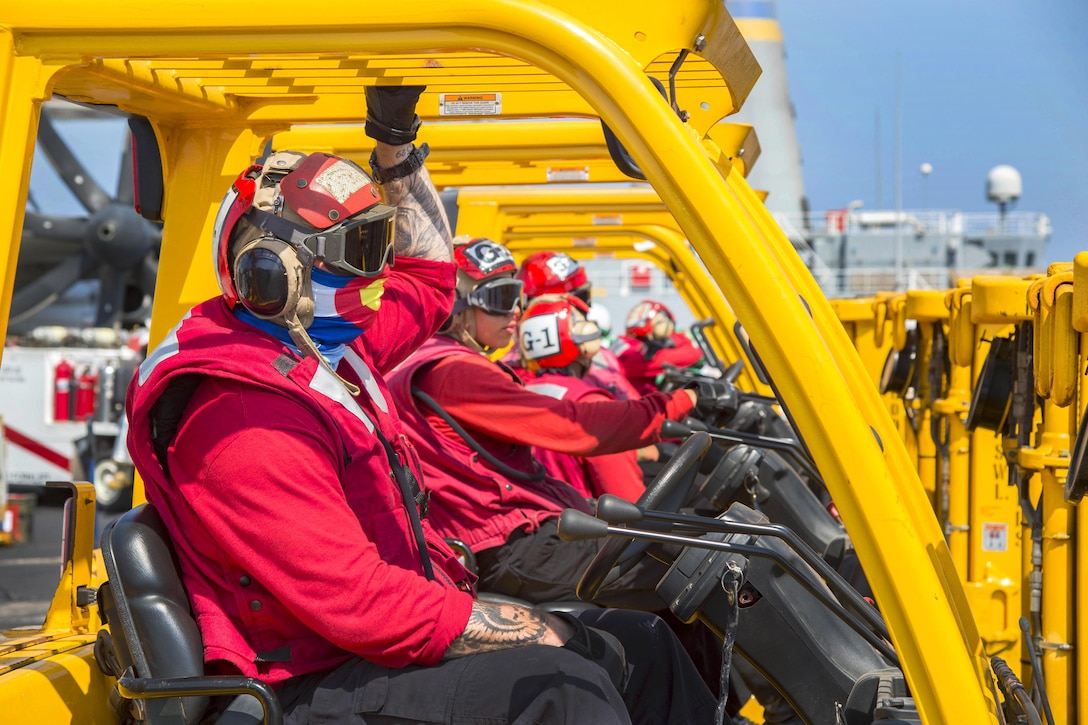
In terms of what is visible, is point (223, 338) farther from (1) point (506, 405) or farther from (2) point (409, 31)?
(1) point (506, 405)

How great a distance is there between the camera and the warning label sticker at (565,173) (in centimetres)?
500

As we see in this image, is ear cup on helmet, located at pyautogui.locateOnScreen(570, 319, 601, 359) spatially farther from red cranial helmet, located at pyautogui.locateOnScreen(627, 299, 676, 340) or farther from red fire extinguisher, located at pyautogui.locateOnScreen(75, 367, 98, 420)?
red fire extinguisher, located at pyautogui.locateOnScreen(75, 367, 98, 420)

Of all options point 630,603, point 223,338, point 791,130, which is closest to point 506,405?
point 630,603

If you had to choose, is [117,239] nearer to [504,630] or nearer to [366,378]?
[366,378]

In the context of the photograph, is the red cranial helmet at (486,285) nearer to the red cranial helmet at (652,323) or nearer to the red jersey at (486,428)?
the red jersey at (486,428)

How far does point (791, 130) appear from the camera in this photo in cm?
3591

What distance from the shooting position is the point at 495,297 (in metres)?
4.16

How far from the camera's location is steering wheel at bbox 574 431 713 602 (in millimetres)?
2102

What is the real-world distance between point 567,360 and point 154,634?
3.05m

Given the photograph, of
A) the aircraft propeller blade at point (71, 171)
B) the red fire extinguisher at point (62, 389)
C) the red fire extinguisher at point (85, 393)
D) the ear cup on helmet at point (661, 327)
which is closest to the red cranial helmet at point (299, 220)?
the ear cup on helmet at point (661, 327)

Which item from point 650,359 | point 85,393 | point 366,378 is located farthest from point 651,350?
point 366,378

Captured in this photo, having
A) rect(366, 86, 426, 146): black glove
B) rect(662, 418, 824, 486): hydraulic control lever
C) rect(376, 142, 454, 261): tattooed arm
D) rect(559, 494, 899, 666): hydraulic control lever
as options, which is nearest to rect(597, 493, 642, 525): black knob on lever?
rect(559, 494, 899, 666): hydraulic control lever

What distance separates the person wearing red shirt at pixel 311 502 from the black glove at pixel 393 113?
41 cm

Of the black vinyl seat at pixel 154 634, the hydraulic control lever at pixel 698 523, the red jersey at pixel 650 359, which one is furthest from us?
the red jersey at pixel 650 359
